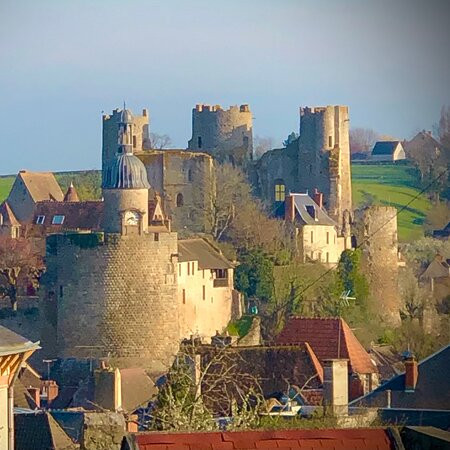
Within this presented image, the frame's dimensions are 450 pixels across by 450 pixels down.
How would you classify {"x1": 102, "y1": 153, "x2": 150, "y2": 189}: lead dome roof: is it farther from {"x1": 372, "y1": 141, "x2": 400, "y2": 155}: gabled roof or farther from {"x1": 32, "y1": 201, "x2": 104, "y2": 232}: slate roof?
{"x1": 372, "y1": 141, "x2": 400, "y2": 155}: gabled roof

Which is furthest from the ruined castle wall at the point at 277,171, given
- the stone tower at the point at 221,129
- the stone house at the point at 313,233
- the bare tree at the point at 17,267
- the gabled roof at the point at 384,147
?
the gabled roof at the point at 384,147

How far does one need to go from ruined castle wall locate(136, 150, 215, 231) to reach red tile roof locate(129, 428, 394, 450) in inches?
1487

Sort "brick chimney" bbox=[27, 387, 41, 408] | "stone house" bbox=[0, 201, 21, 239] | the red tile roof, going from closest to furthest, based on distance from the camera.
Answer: the red tile roof
"brick chimney" bbox=[27, 387, 41, 408]
"stone house" bbox=[0, 201, 21, 239]

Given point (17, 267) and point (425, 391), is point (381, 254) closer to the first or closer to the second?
point (17, 267)

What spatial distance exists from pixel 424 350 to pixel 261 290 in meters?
10.4

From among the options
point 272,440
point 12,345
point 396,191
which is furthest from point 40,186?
point 272,440

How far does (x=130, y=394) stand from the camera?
32031 millimetres

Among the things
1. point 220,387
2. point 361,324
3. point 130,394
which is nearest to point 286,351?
point 130,394

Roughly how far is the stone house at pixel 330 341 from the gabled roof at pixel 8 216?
1863cm

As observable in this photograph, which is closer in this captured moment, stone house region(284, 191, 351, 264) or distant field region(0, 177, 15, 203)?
stone house region(284, 191, 351, 264)

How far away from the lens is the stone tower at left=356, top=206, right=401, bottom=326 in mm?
48406

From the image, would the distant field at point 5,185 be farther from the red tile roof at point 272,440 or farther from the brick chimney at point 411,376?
the red tile roof at point 272,440

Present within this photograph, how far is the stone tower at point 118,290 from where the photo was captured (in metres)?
40.6

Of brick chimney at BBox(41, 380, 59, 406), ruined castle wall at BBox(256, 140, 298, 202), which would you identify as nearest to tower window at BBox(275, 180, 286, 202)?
ruined castle wall at BBox(256, 140, 298, 202)
